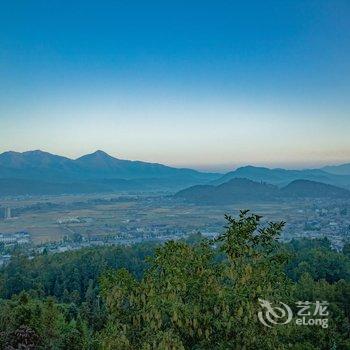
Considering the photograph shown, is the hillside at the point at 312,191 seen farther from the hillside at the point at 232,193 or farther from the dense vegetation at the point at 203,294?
the dense vegetation at the point at 203,294

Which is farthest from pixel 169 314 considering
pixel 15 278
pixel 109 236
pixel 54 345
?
pixel 109 236

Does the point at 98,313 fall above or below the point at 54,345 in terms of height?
below

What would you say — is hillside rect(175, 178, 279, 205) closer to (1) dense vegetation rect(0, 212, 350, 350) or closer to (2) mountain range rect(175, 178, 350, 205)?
(2) mountain range rect(175, 178, 350, 205)

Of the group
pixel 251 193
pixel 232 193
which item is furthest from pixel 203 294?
pixel 251 193

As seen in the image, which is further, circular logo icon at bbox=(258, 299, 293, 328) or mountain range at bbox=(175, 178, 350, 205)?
mountain range at bbox=(175, 178, 350, 205)

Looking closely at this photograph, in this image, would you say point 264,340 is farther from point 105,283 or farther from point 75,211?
point 75,211

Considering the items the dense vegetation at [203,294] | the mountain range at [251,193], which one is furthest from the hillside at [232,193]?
the dense vegetation at [203,294]

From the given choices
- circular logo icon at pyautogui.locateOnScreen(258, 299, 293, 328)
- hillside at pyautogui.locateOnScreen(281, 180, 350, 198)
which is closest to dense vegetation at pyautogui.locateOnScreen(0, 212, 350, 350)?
circular logo icon at pyautogui.locateOnScreen(258, 299, 293, 328)

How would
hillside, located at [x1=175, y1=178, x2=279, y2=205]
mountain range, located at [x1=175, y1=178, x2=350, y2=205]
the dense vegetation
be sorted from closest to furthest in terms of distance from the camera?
the dense vegetation, hillside, located at [x1=175, y1=178, x2=279, y2=205], mountain range, located at [x1=175, y1=178, x2=350, y2=205]
